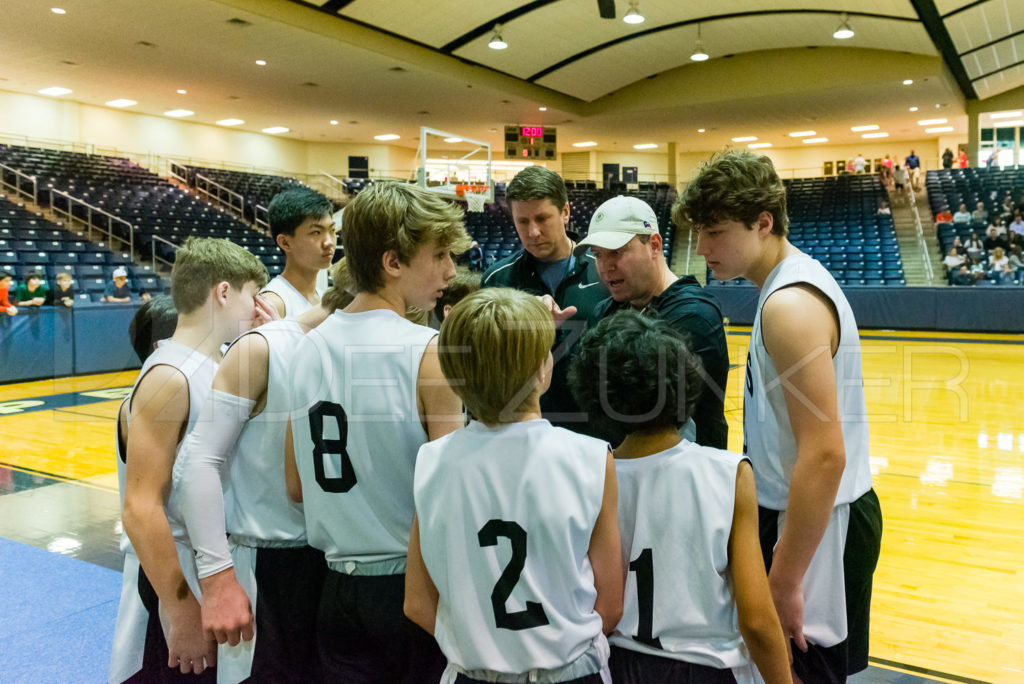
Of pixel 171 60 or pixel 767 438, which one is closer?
pixel 767 438

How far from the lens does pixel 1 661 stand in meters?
2.83

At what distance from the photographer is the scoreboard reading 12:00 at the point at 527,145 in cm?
2117

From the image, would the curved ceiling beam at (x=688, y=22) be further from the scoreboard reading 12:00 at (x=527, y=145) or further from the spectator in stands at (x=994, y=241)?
the spectator in stands at (x=994, y=241)

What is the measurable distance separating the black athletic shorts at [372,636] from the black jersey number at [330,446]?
0.20 metres

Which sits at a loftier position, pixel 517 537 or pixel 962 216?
pixel 962 216

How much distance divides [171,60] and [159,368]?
16.1m

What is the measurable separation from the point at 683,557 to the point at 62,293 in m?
11.5

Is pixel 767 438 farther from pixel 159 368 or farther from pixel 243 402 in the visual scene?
pixel 159 368

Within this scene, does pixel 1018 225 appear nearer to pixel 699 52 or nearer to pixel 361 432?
pixel 699 52

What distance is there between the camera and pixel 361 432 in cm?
154

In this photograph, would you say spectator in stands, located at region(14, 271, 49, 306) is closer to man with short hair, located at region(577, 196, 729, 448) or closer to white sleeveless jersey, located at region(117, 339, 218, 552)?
white sleeveless jersey, located at region(117, 339, 218, 552)

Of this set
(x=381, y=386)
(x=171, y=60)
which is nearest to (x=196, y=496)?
(x=381, y=386)

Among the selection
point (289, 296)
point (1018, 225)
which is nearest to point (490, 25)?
point (1018, 225)

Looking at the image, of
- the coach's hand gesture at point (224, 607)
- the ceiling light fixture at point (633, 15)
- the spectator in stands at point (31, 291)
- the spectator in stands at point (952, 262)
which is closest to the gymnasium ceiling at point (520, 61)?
the ceiling light fixture at point (633, 15)
